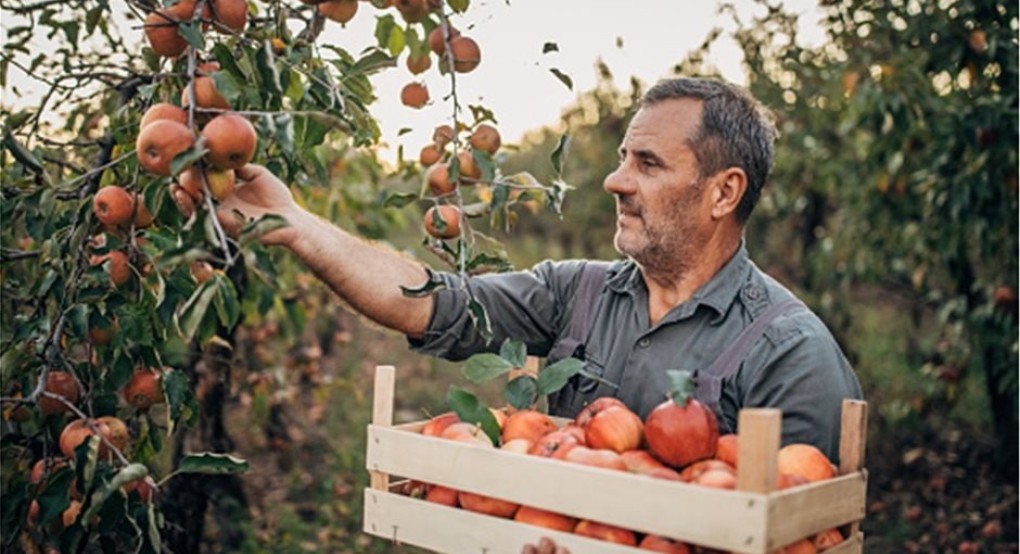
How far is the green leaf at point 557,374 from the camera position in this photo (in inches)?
69.4

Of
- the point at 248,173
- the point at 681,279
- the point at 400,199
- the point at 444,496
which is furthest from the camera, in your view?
the point at 400,199

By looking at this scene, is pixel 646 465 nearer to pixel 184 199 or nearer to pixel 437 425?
pixel 437 425

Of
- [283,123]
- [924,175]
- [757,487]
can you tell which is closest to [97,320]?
[283,123]

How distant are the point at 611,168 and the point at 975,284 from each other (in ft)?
8.95

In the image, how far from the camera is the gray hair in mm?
2191

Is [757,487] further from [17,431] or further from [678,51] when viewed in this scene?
[678,51]

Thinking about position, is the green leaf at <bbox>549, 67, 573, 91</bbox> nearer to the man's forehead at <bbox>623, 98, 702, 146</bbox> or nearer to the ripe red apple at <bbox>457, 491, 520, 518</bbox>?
the man's forehead at <bbox>623, 98, 702, 146</bbox>

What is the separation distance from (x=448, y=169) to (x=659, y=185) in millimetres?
415

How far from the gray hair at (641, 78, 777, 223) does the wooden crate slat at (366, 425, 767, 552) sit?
0.90m

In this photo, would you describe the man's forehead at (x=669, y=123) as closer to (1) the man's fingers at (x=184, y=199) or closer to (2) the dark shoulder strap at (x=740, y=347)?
(2) the dark shoulder strap at (x=740, y=347)

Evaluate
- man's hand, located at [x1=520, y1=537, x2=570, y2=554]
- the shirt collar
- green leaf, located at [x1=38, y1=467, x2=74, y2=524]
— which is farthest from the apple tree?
man's hand, located at [x1=520, y1=537, x2=570, y2=554]

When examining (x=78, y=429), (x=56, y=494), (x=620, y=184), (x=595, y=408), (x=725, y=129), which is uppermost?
(x=725, y=129)

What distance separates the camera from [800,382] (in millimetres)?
1973

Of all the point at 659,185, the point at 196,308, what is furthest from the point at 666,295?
the point at 196,308
